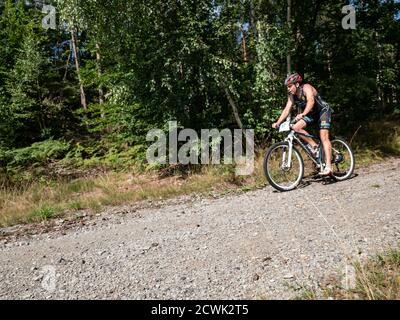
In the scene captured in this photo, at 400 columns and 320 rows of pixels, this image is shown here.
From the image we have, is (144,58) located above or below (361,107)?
above

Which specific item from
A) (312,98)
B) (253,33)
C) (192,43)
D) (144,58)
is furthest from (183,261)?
(253,33)

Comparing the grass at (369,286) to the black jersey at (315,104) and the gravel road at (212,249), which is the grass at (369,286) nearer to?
the gravel road at (212,249)

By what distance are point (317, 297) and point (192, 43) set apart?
24.4ft

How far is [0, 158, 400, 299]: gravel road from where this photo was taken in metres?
3.39

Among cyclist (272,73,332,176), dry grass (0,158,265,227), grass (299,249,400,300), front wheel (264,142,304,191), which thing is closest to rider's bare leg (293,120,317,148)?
cyclist (272,73,332,176)

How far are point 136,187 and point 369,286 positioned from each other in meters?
7.05

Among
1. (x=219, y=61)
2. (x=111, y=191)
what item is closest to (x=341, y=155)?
(x=219, y=61)

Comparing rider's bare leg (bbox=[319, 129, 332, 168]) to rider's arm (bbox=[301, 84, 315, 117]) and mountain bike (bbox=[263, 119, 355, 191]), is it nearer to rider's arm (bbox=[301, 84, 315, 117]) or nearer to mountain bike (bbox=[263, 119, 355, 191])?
mountain bike (bbox=[263, 119, 355, 191])

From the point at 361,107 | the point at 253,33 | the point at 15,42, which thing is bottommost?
the point at 361,107

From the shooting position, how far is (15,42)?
20.4m

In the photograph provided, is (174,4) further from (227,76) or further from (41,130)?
(41,130)
